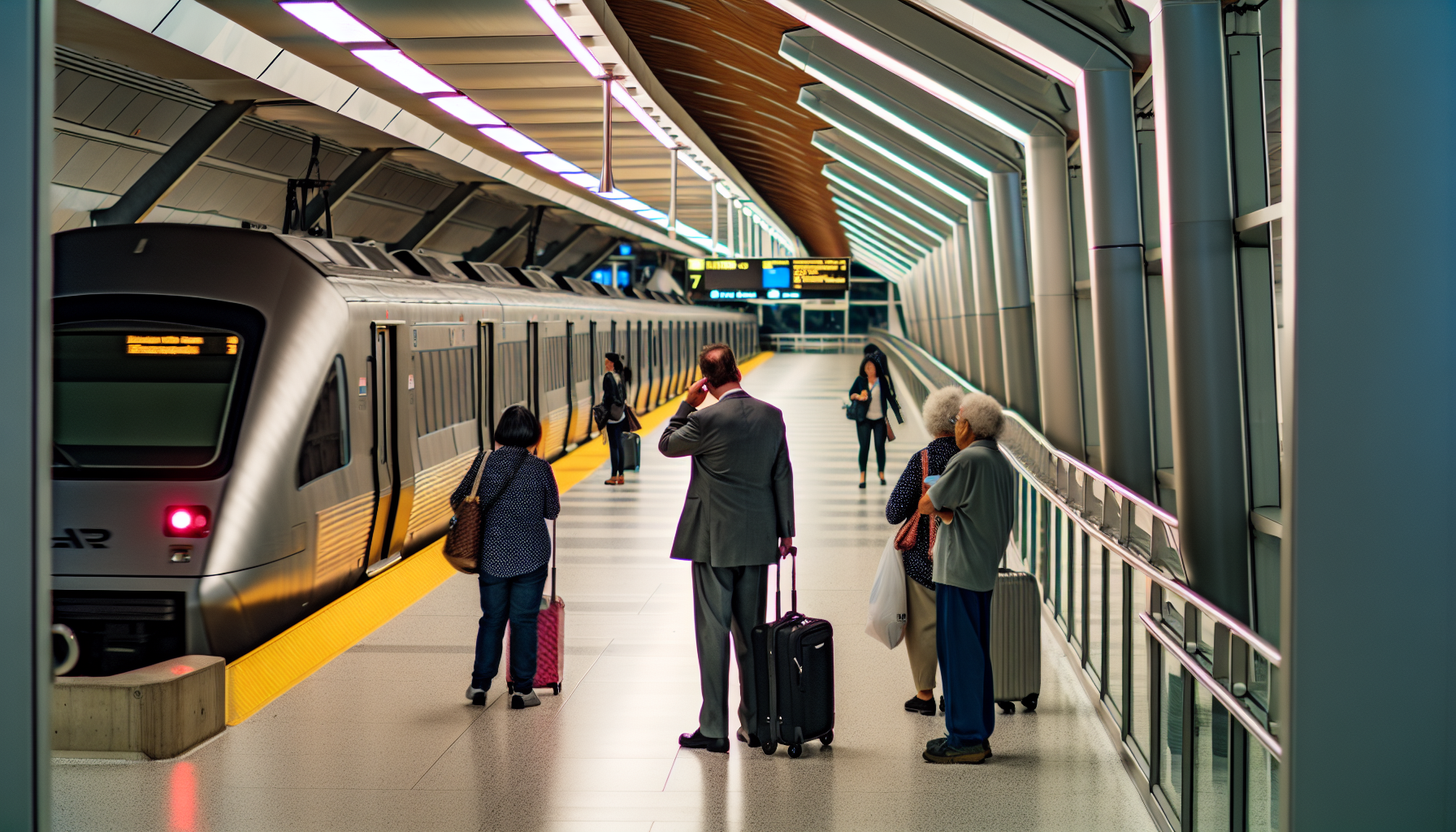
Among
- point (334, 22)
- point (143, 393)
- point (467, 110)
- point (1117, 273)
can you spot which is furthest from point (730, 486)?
point (467, 110)

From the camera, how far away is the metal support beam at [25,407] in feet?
8.52

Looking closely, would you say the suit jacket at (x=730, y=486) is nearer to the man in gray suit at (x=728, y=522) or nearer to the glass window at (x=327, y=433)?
the man in gray suit at (x=728, y=522)

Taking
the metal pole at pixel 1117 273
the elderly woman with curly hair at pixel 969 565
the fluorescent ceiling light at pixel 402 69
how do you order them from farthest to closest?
the fluorescent ceiling light at pixel 402 69 → the metal pole at pixel 1117 273 → the elderly woman with curly hair at pixel 969 565

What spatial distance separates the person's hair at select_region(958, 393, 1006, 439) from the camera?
5.37 meters

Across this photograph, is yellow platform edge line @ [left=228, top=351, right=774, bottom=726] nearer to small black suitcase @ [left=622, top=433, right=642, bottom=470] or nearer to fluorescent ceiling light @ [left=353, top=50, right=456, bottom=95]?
fluorescent ceiling light @ [left=353, top=50, right=456, bottom=95]

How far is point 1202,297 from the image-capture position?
5.85m

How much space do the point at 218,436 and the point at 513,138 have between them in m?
8.69

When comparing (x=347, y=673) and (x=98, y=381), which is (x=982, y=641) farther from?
(x=98, y=381)

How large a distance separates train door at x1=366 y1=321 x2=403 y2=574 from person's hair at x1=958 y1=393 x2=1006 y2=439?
4.79 meters

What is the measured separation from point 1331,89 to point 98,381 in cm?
653

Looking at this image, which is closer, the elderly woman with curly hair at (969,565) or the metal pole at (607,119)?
the elderly woman with curly hair at (969,565)

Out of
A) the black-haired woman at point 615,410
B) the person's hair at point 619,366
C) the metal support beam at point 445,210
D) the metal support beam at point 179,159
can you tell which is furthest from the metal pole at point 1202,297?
the metal support beam at point 445,210

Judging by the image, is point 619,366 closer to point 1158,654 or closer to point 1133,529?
point 1133,529

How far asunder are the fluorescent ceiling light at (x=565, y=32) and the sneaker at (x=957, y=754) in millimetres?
4757
